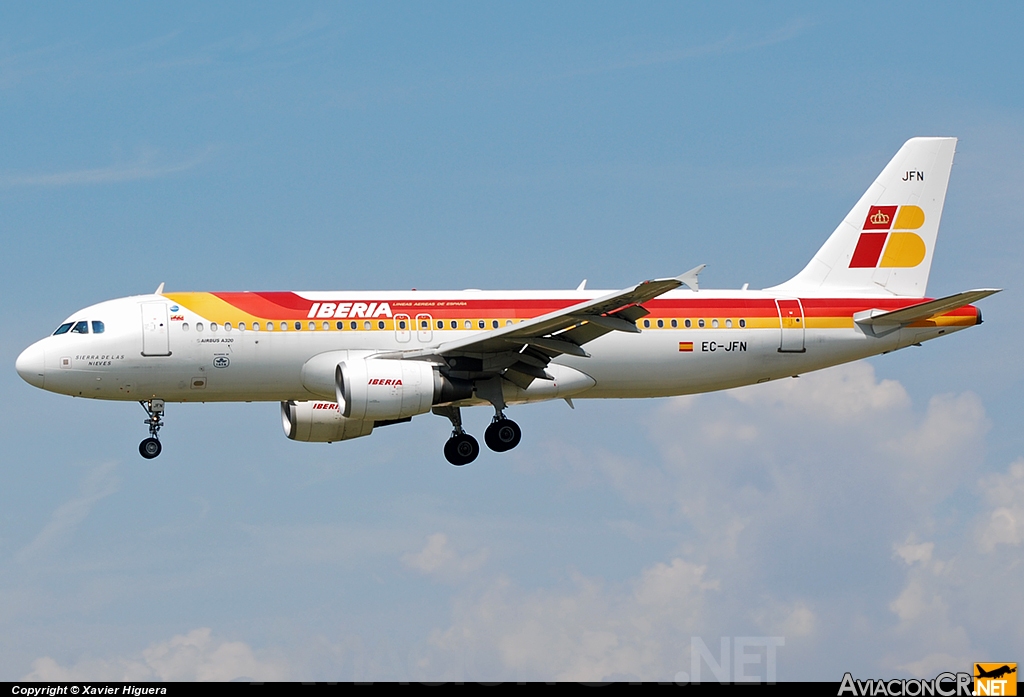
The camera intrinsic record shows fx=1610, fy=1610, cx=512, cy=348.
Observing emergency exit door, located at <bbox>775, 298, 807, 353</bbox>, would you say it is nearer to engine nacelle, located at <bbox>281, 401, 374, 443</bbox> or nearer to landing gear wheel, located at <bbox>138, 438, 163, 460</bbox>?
engine nacelle, located at <bbox>281, 401, 374, 443</bbox>

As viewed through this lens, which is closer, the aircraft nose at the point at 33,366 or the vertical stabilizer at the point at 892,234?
the aircraft nose at the point at 33,366

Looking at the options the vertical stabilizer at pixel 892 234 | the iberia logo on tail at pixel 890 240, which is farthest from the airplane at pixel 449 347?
the iberia logo on tail at pixel 890 240

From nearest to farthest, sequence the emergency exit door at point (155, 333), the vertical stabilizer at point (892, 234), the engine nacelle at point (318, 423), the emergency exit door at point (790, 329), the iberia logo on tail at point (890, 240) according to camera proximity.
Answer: the emergency exit door at point (155, 333) < the emergency exit door at point (790, 329) < the engine nacelle at point (318, 423) < the vertical stabilizer at point (892, 234) < the iberia logo on tail at point (890, 240)

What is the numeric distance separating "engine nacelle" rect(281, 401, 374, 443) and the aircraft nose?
6.89 metres

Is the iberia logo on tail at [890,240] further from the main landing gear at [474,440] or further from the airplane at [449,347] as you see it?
the main landing gear at [474,440]

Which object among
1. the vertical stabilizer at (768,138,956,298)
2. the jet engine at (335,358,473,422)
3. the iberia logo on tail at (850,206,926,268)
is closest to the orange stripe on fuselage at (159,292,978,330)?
the vertical stabilizer at (768,138,956,298)

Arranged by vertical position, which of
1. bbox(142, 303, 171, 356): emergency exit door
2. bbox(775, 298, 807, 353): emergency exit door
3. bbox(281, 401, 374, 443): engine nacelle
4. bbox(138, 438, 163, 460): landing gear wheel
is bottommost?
bbox(138, 438, 163, 460): landing gear wheel

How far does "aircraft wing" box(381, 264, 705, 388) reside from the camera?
38.7 m

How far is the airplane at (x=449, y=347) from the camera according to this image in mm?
40688


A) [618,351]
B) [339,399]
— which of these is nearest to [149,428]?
[339,399]

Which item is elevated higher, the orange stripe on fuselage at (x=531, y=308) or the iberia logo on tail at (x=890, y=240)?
the iberia logo on tail at (x=890, y=240)

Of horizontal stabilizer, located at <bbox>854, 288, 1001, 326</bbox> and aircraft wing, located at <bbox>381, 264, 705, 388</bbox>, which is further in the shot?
horizontal stabilizer, located at <bbox>854, 288, 1001, 326</bbox>

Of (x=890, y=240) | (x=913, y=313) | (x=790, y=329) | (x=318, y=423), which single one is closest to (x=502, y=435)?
(x=318, y=423)

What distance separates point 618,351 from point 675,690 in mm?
16416
